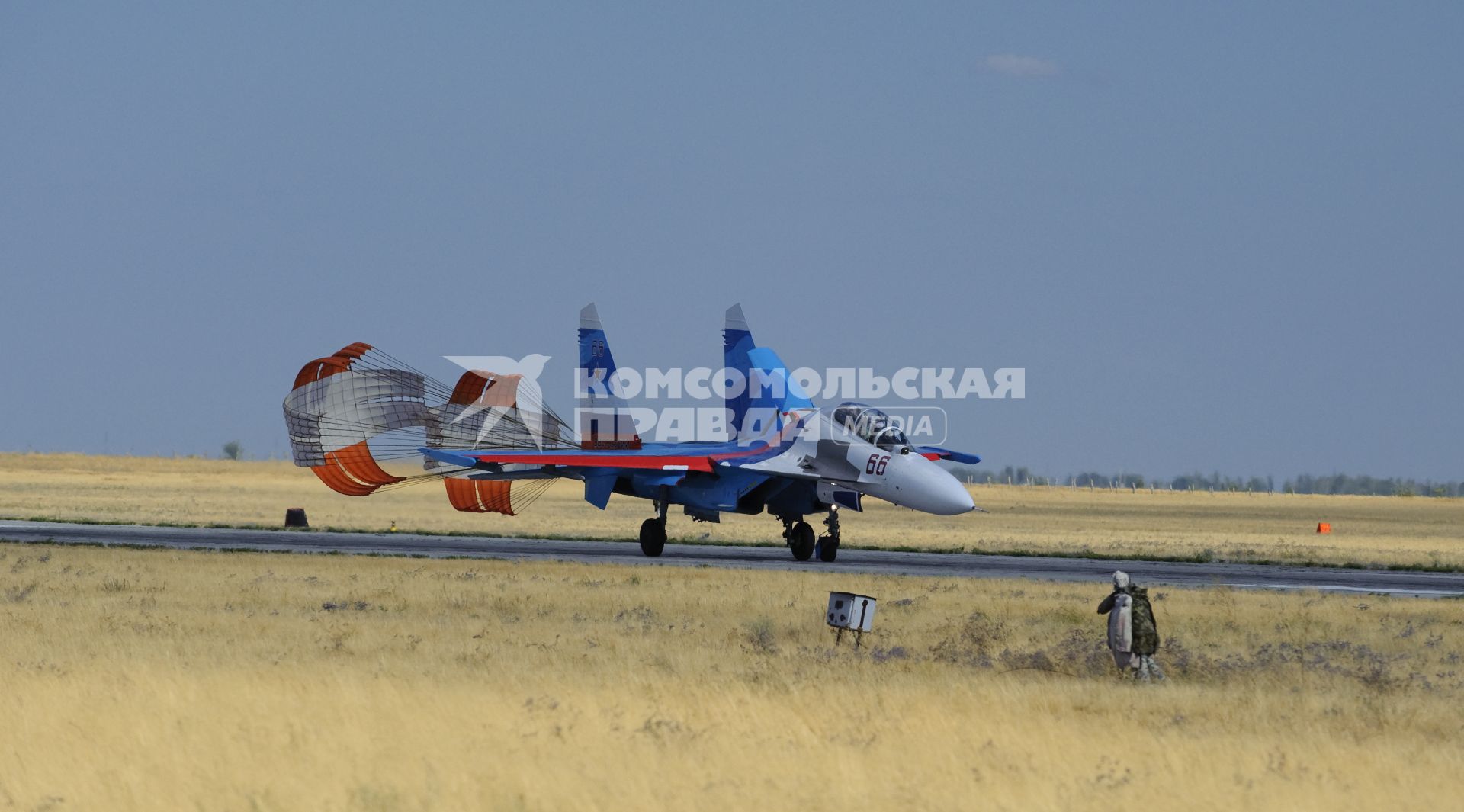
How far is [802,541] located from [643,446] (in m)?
6.85

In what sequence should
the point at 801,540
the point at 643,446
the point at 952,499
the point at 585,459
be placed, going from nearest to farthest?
the point at 952,499, the point at 801,540, the point at 585,459, the point at 643,446

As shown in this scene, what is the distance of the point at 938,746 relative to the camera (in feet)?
44.2

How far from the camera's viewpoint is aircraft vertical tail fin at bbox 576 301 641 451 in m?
42.4

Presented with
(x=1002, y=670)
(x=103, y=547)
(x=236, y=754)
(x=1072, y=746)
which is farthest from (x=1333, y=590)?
(x=103, y=547)

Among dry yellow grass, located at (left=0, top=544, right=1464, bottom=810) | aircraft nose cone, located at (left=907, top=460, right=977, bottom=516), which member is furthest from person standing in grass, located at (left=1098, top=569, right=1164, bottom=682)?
aircraft nose cone, located at (left=907, top=460, right=977, bottom=516)

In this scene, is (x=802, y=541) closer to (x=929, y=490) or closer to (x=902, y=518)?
(x=929, y=490)

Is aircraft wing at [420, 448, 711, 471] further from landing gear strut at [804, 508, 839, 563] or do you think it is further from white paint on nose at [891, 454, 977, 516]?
white paint on nose at [891, 454, 977, 516]

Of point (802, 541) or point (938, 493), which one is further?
point (802, 541)

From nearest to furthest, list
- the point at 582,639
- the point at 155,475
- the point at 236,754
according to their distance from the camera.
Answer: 1. the point at 236,754
2. the point at 582,639
3. the point at 155,475

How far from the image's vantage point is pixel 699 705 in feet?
50.5

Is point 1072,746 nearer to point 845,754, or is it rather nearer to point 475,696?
point 845,754

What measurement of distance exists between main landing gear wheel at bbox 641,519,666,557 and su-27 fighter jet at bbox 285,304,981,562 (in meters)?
0.04

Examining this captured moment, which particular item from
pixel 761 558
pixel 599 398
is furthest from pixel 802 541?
pixel 599 398

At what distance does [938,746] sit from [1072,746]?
1.20m
